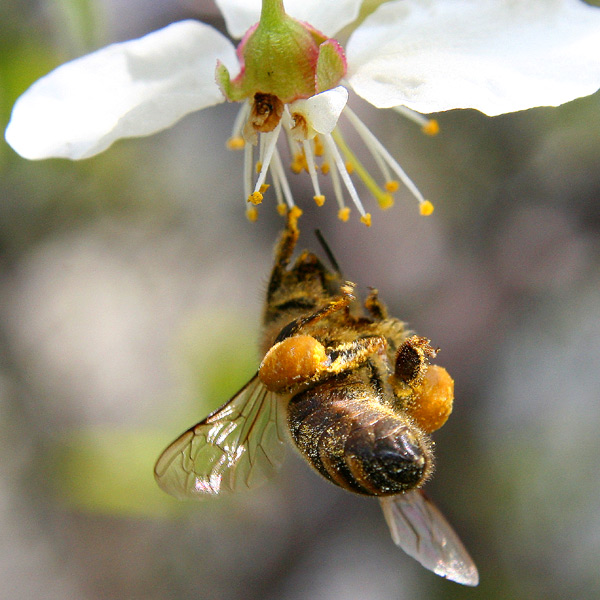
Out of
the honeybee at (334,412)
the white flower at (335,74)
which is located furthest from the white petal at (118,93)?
the honeybee at (334,412)

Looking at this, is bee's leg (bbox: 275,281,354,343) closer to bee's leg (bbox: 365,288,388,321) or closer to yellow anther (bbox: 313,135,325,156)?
bee's leg (bbox: 365,288,388,321)

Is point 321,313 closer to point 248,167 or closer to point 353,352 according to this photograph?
point 353,352

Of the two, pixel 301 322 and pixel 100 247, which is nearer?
pixel 301 322

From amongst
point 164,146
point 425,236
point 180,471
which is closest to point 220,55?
point 180,471

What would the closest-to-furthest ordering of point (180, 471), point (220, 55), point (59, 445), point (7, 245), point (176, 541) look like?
point (180, 471) → point (220, 55) → point (59, 445) → point (7, 245) → point (176, 541)

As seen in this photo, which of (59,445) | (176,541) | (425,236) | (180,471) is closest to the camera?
(180,471)

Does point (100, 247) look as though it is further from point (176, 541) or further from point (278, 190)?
point (278, 190)

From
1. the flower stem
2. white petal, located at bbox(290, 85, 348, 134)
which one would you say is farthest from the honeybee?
the flower stem

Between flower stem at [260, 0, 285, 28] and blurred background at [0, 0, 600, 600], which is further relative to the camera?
blurred background at [0, 0, 600, 600]
